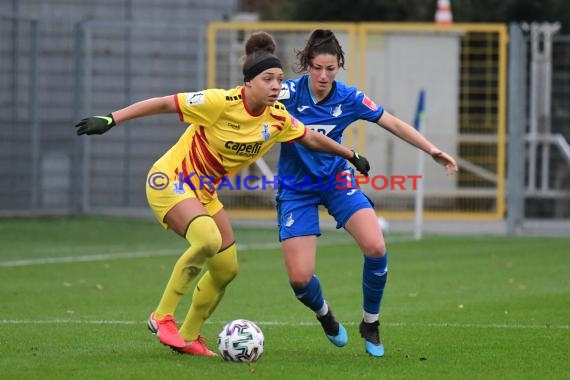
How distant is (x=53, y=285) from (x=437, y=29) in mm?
10534

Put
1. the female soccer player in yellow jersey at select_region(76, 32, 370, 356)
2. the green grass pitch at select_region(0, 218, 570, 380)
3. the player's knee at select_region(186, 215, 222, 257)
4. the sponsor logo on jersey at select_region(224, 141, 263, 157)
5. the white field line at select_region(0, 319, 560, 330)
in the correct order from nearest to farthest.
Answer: the green grass pitch at select_region(0, 218, 570, 380) < the player's knee at select_region(186, 215, 222, 257) < the female soccer player in yellow jersey at select_region(76, 32, 370, 356) < the sponsor logo on jersey at select_region(224, 141, 263, 157) < the white field line at select_region(0, 319, 560, 330)

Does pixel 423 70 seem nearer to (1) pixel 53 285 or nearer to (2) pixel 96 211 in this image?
(2) pixel 96 211

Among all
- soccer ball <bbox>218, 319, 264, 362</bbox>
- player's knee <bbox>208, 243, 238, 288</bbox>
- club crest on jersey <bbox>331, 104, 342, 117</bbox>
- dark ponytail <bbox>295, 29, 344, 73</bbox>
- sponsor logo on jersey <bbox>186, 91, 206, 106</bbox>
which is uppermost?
dark ponytail <bbox>295, 29, 344, 73</bbox>

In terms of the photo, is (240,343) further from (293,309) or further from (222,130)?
(293,309)

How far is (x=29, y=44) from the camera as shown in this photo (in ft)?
71.1

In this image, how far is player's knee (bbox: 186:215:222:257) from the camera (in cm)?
818

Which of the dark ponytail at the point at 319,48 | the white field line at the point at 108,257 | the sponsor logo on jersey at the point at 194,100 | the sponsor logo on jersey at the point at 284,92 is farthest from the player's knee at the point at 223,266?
the white field line at the point at 108,257

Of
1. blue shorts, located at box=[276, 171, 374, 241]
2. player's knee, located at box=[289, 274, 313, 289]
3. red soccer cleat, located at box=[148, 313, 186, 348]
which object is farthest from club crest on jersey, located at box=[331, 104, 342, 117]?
red soccer cleat, located at box=[148, 313, 186, 348]

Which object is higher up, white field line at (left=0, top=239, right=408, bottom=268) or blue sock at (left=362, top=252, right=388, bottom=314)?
blue sock at (left=362, top=252, right=388, bottom=314)

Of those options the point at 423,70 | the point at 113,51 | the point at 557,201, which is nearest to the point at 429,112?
the point at 423,70

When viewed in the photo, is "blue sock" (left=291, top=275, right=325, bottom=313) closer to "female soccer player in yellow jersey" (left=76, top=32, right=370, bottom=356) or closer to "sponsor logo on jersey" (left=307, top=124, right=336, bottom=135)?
"female soccer player in yellow jersey" (left=76, top=32, right=370, bottom=356)

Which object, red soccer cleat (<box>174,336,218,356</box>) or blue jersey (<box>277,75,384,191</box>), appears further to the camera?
blue jersey (<box>277,75,384,191</box>)

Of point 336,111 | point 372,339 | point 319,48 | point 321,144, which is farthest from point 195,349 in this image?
point 319,48

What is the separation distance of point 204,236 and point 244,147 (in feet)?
2.26
